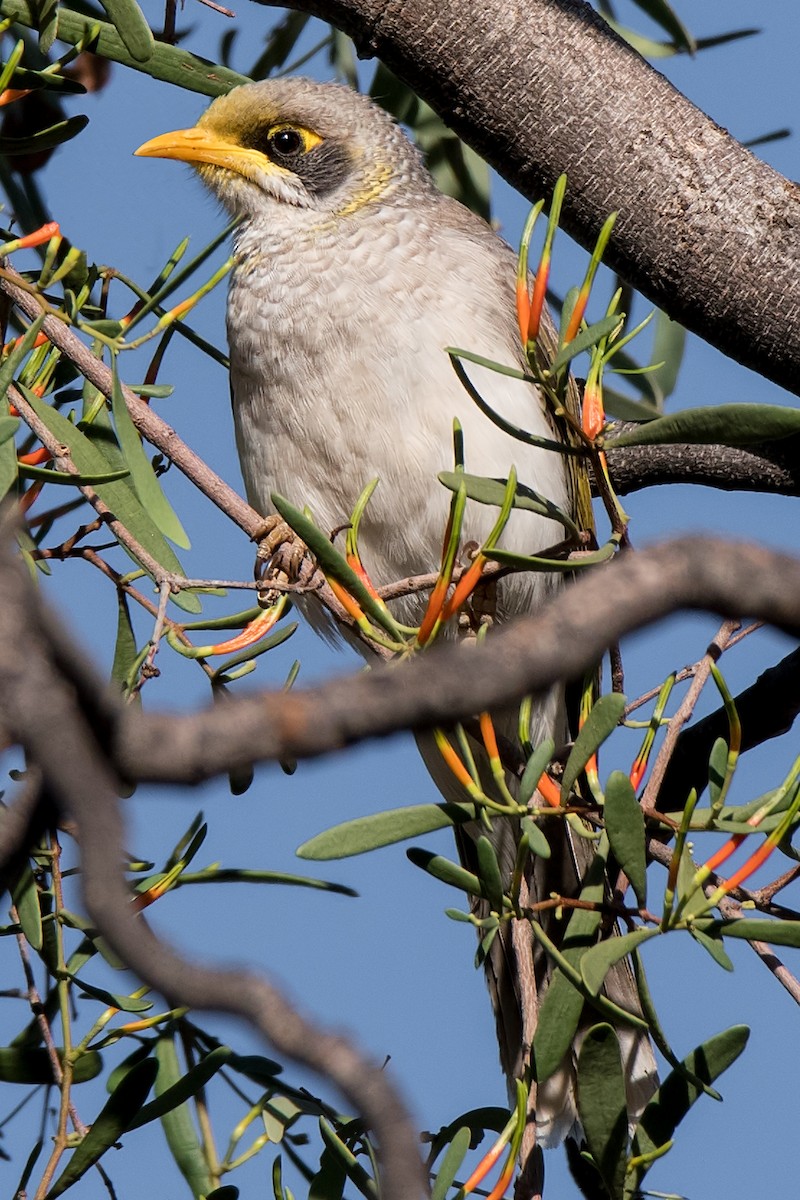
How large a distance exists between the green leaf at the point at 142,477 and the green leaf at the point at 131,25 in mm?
756

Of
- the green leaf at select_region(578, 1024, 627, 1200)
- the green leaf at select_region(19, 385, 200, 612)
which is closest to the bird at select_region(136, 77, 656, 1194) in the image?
the green leaf at select_region(578, 1024, 627, 1200)

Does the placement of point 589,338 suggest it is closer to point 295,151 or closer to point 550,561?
point 550,561

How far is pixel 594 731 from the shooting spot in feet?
5.77

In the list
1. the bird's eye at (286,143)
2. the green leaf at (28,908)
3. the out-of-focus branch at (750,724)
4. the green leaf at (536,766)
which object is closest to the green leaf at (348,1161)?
the green leaf at (28,908)

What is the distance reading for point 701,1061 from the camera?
1.83m

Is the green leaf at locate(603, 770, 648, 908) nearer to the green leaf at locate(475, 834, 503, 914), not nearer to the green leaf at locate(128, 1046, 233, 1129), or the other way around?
the green leaf at locate(475, 834, 503, 914)

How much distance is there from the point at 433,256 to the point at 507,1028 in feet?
5.84

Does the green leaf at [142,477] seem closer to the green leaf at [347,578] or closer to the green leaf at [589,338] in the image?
the green leaf at [347,578]

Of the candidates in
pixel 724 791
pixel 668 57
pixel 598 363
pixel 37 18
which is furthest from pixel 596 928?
pixel 668 57

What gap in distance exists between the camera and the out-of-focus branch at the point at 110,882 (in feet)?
2.29

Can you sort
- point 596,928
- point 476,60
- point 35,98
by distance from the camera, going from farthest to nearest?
point 35,98
point 476,60
point 596,928

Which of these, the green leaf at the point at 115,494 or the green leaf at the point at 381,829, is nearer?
the green leaf at the point at 381,829

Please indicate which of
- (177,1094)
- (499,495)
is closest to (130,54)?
(499,495)

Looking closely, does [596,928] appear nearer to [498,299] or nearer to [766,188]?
[766,188]
